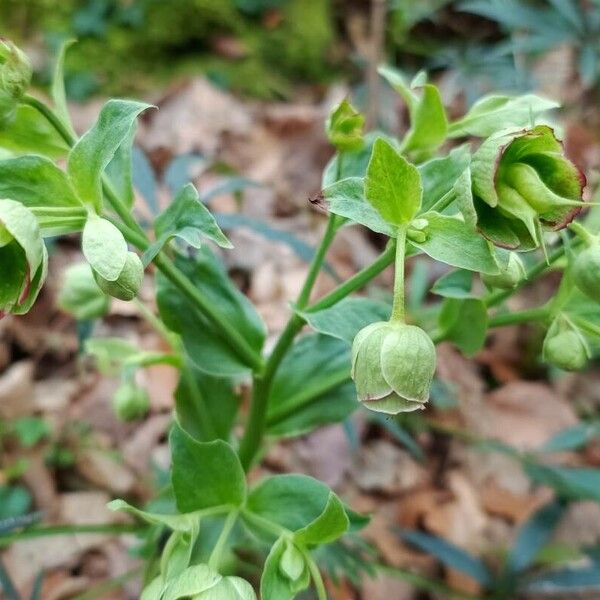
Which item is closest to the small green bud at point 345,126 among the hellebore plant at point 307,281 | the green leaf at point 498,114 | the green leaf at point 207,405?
the hellebore plant at point 307,281

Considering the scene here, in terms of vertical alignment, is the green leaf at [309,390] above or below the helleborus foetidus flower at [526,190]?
below

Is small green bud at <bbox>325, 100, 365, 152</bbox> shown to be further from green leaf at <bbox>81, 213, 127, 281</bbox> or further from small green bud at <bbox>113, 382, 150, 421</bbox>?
small green bud at <bbox>113, 382, 150, 421</bbox>

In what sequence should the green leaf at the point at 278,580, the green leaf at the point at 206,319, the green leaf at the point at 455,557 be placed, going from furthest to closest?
the green leaf at the point at 455,557 → the green leaf at the point at 206,319 → the green leaf at the point at 278,580

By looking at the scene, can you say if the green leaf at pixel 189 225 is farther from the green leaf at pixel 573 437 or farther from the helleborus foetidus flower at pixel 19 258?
the green leaf at pixel 573 437

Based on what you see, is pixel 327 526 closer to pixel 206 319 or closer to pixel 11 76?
pixel 206 319

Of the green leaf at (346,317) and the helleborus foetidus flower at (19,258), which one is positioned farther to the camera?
the green leaf at (346,317)

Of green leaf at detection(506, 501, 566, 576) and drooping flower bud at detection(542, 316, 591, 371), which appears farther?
green leaf at detection(506, 501, 566, 576)

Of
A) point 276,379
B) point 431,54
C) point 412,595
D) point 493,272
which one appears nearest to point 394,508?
point 412,595

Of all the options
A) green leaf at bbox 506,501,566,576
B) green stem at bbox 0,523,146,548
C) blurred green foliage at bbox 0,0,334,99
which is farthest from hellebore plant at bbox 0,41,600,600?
blurred green foliage at bbox 0,0,334,99
